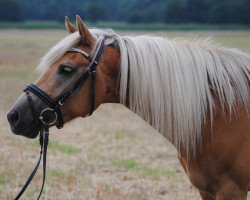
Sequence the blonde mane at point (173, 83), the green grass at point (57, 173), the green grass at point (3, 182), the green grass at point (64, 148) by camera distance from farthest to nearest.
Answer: the green grass at point (64, 148) < the green grass at point (57, 173) < the green grass at point (3, 182) < the blonde mane at point (173, 83)

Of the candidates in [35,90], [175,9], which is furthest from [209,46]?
[175,9]

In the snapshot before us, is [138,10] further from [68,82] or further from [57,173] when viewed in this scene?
[68,82]

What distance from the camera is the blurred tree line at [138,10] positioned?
217 ft

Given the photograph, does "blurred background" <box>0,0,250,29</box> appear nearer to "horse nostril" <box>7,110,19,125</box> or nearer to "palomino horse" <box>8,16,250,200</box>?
"palomino horse" <box>8,16,250,200</box>

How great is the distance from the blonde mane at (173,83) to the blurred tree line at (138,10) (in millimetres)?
58743

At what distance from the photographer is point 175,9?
Result: 73.2m

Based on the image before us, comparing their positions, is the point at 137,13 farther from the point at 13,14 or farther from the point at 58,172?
the point at 58,172

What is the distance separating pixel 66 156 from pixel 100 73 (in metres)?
4.83

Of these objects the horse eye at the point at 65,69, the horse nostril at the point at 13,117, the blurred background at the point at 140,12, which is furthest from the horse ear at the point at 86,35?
the blurred background at the point at 140,12

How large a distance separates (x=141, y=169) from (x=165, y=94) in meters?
3.94

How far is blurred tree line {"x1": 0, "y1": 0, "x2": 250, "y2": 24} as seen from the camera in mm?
66062

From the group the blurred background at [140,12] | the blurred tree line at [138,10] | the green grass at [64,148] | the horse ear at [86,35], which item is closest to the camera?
the horse ear at [86,35]

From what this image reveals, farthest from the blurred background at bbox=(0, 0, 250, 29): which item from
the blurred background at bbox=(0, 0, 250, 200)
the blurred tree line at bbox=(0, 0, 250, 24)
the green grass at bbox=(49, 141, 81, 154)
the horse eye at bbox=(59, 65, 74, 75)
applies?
the horse eye at bbox=(59, 65, 74, 75)

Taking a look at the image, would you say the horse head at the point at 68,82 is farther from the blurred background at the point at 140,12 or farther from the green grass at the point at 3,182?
the blurred background at the point at 140,12
